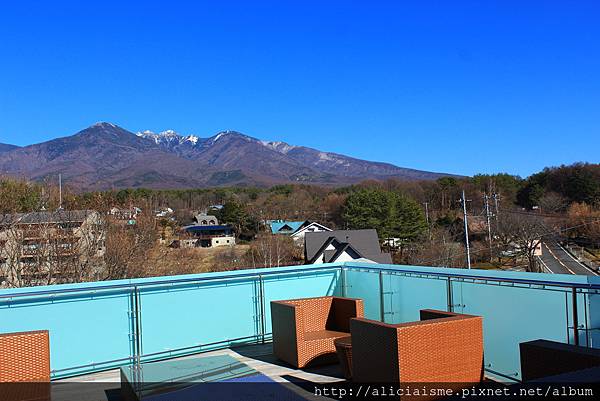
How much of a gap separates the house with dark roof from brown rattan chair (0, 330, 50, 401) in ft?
81.0

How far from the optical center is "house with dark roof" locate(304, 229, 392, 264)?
28.8 m

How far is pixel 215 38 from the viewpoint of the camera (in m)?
26.4

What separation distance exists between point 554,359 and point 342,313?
101 inches

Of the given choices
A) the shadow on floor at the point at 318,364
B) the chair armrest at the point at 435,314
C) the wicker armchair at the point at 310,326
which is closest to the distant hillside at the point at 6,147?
the shadow on floor at the point at 318,364

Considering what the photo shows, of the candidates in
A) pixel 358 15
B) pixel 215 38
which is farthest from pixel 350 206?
pixel 358 15

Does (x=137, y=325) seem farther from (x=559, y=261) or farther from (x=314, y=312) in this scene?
(x=559, y=261)

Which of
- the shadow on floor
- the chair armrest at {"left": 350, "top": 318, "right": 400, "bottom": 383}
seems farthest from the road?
the chair armrest at {"left": 350, "top": 318, "right": 400, "bottom": 383}

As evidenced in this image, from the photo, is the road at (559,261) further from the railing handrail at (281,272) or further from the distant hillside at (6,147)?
the distant hillside at (6,147)

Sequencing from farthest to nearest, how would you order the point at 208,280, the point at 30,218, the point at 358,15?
the point at 358,15 → the point at 30,218 → the point at 208,280

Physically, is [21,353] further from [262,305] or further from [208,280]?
[262,305]

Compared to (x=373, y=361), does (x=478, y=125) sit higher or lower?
higher

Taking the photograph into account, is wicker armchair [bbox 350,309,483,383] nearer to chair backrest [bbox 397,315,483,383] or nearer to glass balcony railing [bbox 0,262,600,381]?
chair backrest [bbox 397,315,483,383]

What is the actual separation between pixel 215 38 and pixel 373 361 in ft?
81.4

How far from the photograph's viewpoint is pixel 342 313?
219 inches
